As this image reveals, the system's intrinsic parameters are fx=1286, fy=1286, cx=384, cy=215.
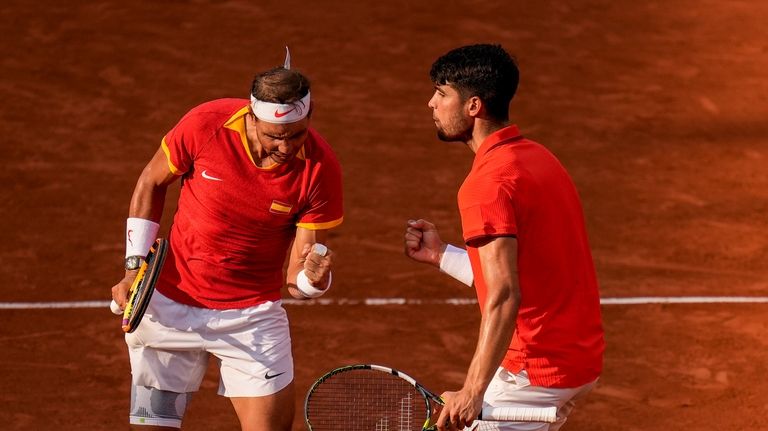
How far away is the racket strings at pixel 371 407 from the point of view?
278 inches

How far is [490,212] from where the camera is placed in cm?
513

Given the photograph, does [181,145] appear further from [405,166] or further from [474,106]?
[405,166]

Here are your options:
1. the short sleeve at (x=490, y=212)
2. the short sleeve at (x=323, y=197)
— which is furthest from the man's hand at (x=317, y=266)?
the short sleeve at (x=490, y=212)

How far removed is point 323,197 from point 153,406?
141 centimetres

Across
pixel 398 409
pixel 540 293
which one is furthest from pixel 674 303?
pixel 540 293

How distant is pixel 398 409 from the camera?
23.5 feet

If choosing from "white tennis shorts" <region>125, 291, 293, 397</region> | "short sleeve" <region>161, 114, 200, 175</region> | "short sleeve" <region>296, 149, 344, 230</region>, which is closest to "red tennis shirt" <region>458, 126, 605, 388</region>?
"short sleeve" <region>296, 149, 344, 230</region>

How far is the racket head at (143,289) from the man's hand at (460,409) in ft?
5.78

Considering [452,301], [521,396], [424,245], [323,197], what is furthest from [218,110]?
[452,301]

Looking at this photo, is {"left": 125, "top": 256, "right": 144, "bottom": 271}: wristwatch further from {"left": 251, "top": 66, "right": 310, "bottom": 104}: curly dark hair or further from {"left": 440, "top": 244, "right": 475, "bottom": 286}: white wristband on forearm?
{"left": 440, "top": 244, "right": 475, "bottom": 286}: white wristband on forearm

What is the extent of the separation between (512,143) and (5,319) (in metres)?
5.79

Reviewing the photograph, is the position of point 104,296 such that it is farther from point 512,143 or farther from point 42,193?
point 512,143

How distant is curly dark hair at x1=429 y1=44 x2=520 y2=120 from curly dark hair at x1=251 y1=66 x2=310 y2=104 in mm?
1048

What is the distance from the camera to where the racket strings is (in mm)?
7070
